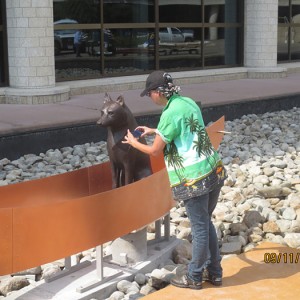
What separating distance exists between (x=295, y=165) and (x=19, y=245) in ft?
17.6

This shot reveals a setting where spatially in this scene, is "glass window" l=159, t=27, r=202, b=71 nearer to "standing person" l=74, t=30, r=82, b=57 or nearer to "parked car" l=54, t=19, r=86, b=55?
"standing person" l=74, t=30, r=82, b=57

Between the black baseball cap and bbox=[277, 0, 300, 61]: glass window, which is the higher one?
bbox=[277, 0, 300, 61]: glass window

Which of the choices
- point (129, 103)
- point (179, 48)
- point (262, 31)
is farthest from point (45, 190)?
point (262, 31)

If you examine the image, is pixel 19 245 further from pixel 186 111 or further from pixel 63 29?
pixel 63 29

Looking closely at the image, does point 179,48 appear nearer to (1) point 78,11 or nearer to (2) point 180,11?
(2) point 180,11

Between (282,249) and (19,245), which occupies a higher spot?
(19,245)

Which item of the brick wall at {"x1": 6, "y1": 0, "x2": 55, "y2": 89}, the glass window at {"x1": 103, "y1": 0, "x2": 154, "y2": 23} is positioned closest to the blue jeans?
the brick wall at {"x1": 6, "y1": 0, "x2": 55, "y2": 89}

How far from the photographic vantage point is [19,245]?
4035 mm

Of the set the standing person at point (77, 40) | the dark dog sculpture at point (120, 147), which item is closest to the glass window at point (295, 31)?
the standing person at point (77, 40)

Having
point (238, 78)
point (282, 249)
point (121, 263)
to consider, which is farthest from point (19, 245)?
point (238, 78)

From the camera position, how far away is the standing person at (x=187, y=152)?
13.7ft
